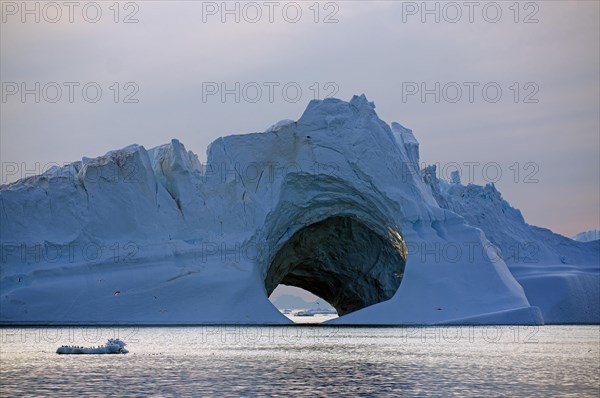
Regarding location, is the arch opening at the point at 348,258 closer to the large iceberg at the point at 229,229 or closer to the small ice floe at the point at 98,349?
the large iceberg at the point at 229,229

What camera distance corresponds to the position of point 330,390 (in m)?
15.8

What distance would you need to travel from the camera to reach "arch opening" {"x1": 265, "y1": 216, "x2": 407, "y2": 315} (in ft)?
135

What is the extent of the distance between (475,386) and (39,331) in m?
22.6

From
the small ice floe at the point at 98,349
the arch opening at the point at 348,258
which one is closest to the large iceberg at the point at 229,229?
the arch opening at the point at 348,258

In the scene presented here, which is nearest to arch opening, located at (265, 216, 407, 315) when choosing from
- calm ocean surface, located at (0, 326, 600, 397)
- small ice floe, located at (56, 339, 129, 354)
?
calm ocean surface, located at (0, 326, 600, 397)

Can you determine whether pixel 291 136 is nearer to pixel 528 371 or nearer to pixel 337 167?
pixel 337 167

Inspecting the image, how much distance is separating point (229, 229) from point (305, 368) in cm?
1561

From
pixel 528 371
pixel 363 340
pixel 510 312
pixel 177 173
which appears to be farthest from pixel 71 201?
pixel 528 371

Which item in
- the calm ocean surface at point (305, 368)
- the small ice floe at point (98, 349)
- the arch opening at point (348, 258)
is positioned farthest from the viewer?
the arch opening at point (348, 258)

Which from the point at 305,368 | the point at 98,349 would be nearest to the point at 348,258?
the point at 98,349

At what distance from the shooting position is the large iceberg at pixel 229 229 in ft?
108

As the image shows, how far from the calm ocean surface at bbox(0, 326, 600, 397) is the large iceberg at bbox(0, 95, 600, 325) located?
2.45 m

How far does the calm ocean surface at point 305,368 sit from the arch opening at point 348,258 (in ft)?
35.3

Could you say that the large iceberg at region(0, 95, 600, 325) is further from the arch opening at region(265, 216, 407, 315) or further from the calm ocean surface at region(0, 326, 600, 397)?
the arch opening at region(265, 216, 407, 315)
